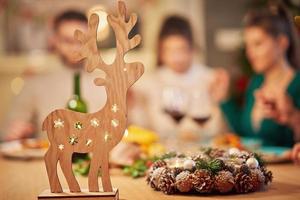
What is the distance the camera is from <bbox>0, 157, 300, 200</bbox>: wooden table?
53.6 inches

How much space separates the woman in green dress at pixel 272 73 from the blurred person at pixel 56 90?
1127 mm

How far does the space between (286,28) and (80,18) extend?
56.4 inches

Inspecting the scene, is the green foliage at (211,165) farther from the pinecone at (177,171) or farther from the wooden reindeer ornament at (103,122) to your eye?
the wooden reindeer ornament at (103,122)

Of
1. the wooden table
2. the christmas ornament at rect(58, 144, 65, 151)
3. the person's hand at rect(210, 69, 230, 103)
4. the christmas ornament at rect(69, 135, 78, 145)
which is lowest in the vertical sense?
the wooden table

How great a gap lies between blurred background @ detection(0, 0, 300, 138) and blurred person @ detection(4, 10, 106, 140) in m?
0.13

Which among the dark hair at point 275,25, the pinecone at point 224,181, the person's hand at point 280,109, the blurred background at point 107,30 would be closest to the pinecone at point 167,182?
the pinecone at point 224,181

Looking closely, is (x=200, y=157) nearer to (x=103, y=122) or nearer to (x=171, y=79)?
(x=103, y=122)

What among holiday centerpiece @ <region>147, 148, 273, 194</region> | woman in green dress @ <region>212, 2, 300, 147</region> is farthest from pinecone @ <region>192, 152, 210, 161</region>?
woman in green dress @ <region>212, 2, 300, 147</region>

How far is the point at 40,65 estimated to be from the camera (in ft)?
12.9

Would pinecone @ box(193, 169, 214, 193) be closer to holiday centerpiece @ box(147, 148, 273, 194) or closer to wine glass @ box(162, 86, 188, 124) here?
holiday centerpiece @ box(147, 148, 273, 194)

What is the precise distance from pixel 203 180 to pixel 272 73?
1.82 meters

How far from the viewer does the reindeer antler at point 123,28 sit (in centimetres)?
129

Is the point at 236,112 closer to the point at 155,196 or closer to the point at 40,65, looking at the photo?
the point at 40,65

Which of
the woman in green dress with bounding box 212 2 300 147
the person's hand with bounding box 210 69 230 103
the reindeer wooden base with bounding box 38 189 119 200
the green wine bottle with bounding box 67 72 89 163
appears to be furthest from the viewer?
the person's hand with bounding box 210 69 230 103
